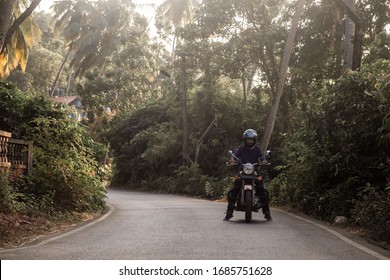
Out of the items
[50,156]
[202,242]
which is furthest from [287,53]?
[202,242]

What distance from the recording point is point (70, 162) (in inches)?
529

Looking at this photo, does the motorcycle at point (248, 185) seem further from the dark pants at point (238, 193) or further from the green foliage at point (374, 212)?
the green foliage at point (374, 212)

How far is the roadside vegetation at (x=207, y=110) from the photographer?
11.5 metres

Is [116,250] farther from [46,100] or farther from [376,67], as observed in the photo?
[46,100]

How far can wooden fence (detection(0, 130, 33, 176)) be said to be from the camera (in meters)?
11.8

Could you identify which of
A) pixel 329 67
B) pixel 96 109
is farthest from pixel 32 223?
pixel 96 109

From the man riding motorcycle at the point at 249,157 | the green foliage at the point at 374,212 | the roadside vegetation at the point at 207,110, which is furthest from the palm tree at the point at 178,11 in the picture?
the green foliage at the point at 374,212

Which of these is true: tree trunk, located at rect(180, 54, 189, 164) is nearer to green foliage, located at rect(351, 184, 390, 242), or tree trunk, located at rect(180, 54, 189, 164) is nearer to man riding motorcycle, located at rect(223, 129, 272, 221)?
man riding motorcycle, located at rect(223, 129, 272, 221)

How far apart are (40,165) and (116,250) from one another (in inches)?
258

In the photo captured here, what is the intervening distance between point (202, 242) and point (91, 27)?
3638 centimetres

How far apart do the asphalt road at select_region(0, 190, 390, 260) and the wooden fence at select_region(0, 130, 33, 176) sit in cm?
249

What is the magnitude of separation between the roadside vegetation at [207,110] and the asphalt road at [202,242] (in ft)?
3.64

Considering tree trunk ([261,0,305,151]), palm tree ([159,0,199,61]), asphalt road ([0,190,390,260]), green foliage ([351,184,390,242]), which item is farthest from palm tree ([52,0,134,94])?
green foliage ([351,184,390,242])

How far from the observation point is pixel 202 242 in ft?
26.1
